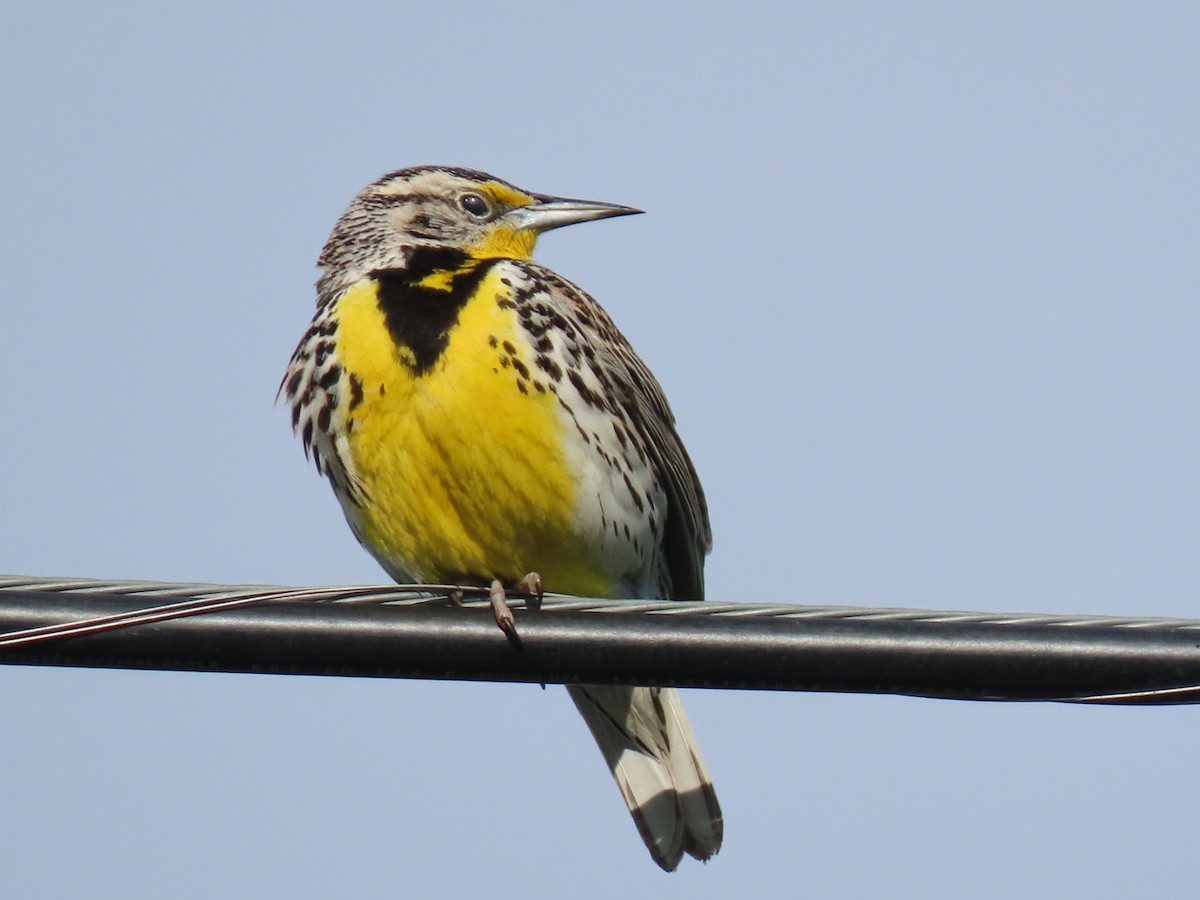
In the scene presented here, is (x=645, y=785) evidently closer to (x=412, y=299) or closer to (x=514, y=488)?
(x=514, y=488)

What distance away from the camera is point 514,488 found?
540cm

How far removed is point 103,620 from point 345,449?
184 cm

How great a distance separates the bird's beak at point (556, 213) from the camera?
6.62 meters

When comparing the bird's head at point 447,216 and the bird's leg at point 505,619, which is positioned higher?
the bird's head at point 447,216

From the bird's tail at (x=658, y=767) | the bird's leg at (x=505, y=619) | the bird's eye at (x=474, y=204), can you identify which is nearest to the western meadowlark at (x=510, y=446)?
the bird's tail at (x=658, y=767)

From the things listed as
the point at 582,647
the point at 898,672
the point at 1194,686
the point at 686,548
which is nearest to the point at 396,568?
the point at 686,548

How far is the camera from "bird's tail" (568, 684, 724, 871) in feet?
19.4

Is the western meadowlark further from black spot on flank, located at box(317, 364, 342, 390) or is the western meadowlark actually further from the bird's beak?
the bird's beak

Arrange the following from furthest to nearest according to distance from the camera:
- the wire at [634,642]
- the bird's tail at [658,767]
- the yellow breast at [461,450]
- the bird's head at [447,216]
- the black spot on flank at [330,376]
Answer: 1. the bird's head at [447,216]
2. the bird's tail at [658,767]
3. the black spot on flank at [330,376]
4. the yellow breast at [461,450]
5. the wire at [634,642]

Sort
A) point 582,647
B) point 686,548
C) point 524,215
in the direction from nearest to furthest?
point 582,647, point 686,548, point 524,215

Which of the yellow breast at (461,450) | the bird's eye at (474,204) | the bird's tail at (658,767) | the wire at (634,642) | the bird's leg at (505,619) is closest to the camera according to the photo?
the wire at (634,642)

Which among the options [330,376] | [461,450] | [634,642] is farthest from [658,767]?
[634,642]

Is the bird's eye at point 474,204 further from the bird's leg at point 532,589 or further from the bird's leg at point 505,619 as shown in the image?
the bird's leg at point 505,619

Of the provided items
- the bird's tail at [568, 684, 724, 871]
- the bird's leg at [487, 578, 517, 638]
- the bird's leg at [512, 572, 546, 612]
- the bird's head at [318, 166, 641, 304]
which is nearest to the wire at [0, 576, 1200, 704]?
the bird's leg at [487, 578, 517, 638]
